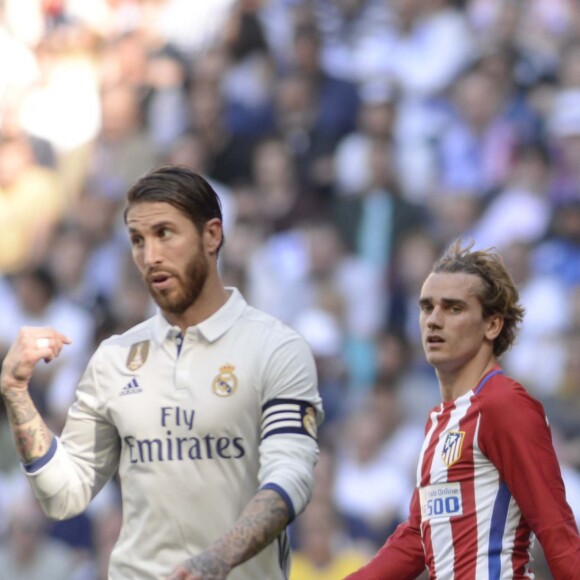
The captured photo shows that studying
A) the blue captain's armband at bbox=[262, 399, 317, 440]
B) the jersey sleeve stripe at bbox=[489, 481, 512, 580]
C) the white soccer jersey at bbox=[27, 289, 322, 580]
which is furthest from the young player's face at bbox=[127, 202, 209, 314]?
the jersey sleeve stripe at bbox=[489, 481, 512, 580]

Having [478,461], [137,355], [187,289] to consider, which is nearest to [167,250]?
[187,289]

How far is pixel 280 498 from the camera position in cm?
459

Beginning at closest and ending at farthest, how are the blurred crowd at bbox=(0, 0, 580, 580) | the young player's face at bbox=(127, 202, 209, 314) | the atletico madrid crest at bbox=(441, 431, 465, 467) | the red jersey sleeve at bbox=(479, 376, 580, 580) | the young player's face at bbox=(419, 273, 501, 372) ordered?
1. the red jersey sleeve at bbox=(479, 376, 580, 580)
2. the atletico madrid crest at bbox=(441, 431, 465, 467)
3. the young player's face at bbox=(419, 273, 501, 372)
4. the young player's face at bbox=(127, 202, 209, 314)
5. the blurred crowd at bbox=(0, 0, 580, 580)

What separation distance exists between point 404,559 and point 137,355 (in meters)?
1.10

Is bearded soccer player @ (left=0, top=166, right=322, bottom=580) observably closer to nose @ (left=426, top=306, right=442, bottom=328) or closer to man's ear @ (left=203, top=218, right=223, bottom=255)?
man's ear @ (left=203, top=218, right=223, bottom=255)

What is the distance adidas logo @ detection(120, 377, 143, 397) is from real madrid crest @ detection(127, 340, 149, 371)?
6 centimetres

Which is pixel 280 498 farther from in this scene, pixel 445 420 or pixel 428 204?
pixel 428 204

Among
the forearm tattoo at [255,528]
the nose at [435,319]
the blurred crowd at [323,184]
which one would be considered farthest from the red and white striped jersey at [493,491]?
the blurred crowd at [323,184]

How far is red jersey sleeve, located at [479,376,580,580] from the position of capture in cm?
433

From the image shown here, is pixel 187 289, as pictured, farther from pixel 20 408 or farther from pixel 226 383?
pixel 20 408

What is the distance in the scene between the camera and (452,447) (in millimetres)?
4641

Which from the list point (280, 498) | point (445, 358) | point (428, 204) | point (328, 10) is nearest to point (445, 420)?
point (445, 358)

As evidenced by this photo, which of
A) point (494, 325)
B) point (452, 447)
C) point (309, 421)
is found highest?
point (494, 325)

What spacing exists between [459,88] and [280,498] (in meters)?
6.49
